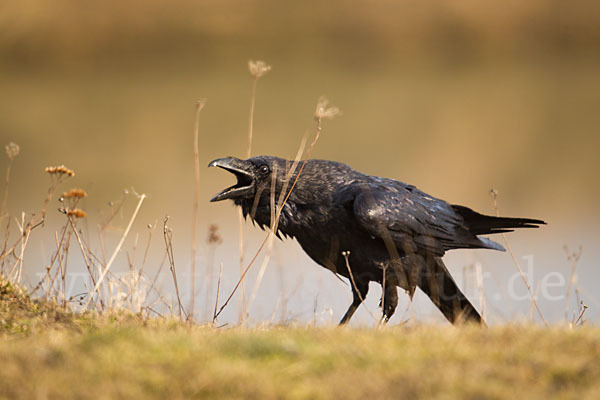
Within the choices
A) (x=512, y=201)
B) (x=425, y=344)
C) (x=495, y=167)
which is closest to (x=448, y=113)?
(x=495, y=167)

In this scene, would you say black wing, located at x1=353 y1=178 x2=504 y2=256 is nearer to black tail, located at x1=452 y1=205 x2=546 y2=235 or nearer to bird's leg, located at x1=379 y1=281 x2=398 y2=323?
black tail, located at x1=452 y1=205 x2=546 y2=235

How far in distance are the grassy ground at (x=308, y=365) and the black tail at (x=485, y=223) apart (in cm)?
208

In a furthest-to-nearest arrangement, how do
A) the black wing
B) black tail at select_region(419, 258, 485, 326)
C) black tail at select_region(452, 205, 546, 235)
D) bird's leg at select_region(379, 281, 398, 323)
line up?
black tail at select_region(419, 258, 485, 326) → black tail at select_region(452, 205, 546, 235) → bird's leg at select_region(379, 281, 398, 323) → the black wing

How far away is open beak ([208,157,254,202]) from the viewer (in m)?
5.94

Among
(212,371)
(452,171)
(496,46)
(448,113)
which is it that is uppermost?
(496,46)

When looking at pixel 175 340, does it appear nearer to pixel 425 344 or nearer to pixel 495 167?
pixel 425 344

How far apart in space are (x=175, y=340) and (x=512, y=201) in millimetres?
10808

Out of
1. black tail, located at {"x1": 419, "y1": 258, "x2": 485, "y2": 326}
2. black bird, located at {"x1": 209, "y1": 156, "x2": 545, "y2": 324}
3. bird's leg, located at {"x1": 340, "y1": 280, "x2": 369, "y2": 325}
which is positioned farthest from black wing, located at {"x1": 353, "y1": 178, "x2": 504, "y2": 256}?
bird's leg, located at {"x1": 340, "y1": 280, "x2": 369, "y2": 325}

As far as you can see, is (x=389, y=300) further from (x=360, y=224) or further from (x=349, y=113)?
→ (x=349, y=113)

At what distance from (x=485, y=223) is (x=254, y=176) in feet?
6.07

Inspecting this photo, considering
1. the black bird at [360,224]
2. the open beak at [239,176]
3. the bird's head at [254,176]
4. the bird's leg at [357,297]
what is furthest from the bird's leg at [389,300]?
the open beak at [239,176]

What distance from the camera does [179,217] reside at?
12336mm

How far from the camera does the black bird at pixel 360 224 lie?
597cm

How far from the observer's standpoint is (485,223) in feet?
21.0
